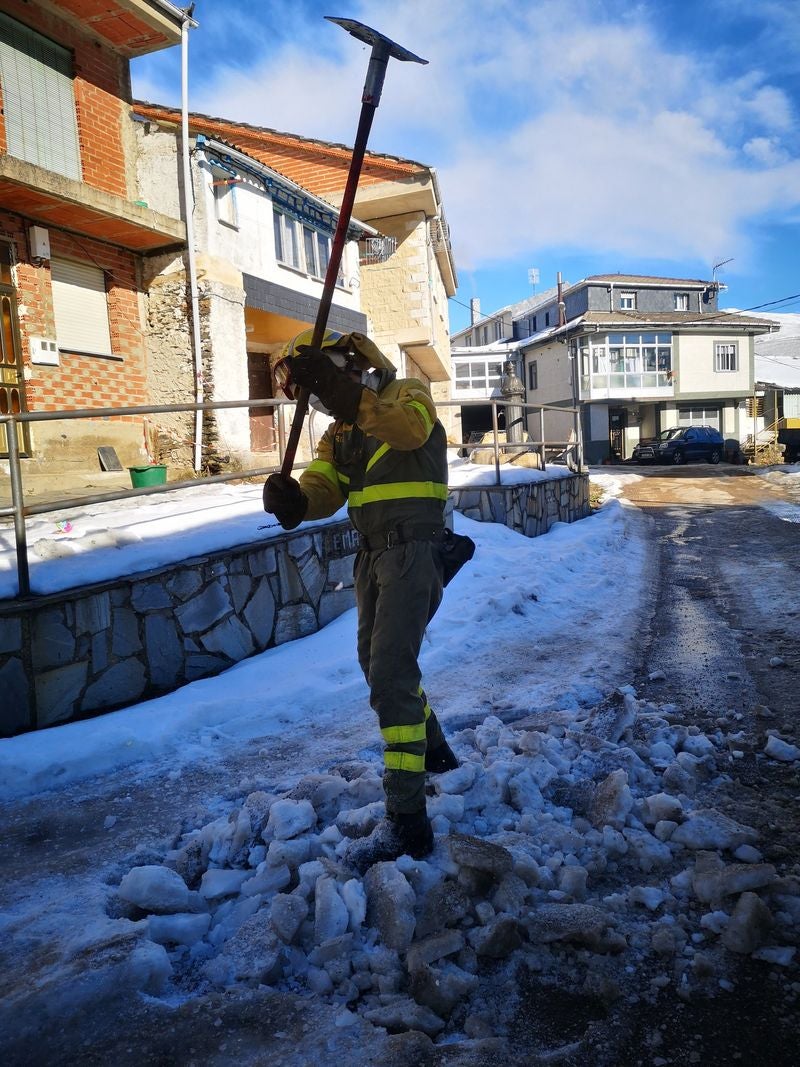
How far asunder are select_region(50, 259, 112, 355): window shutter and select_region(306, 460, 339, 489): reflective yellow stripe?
8.09 meters

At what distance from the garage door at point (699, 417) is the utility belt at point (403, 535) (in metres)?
36.4

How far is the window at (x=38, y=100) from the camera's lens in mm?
8969

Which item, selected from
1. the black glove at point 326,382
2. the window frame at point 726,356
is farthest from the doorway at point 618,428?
the black glove at point 326,382

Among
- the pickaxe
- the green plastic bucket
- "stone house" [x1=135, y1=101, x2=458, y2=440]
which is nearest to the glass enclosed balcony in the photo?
"stone house" [x1=135, y1=101, x2=458, y2=440]

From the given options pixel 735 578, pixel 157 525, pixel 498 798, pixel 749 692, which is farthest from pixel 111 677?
pixel 735 578

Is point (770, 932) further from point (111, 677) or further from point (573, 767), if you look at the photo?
point (111, 677)

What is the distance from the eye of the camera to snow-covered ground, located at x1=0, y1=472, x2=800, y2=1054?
6.38 ft

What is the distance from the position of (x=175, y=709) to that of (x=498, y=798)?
2.03 meters

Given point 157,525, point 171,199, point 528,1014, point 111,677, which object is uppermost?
point 171,199

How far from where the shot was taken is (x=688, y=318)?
3594 cm

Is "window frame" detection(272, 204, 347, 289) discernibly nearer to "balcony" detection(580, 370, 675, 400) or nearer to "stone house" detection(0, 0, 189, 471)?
"stone house" detection(0, 0, 189, 471)

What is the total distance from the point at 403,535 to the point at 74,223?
30.5ft

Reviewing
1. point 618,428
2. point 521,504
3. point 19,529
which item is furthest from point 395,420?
point 618,428

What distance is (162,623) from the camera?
4312mm
